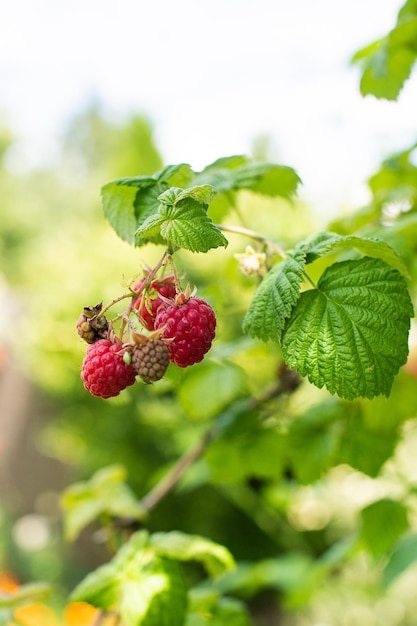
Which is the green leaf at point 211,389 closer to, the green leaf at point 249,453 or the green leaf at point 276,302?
the green leaf at point 249,453

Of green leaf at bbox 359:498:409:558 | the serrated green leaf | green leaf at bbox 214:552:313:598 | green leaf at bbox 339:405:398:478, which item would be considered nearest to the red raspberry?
the serrated green leaf

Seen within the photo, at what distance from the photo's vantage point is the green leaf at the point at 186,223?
40cm

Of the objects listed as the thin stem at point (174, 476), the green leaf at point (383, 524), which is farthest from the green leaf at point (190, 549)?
the green leaf at point (383, 524)

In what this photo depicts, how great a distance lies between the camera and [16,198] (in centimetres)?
550

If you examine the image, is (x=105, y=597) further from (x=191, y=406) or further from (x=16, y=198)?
(x=16, y=198)

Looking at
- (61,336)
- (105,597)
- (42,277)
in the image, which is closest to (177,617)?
(105,597)

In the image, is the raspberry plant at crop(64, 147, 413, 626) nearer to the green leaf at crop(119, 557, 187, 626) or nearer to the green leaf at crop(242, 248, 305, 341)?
the green leaf at crop(242, 248, 305, 341)

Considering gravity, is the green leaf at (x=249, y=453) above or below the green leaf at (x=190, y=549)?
above

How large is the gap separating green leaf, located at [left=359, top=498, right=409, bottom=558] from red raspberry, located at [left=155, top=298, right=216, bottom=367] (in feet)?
1.67

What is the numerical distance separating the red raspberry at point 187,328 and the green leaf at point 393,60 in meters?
0.34

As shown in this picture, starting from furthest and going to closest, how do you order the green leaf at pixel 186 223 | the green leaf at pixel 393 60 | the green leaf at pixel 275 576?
the green leaf at pixel 275 576
the green leaf at pixel 393 60
the green leaf at pixel 186 223

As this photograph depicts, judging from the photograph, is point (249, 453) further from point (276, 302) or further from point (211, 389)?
point (276, 302)

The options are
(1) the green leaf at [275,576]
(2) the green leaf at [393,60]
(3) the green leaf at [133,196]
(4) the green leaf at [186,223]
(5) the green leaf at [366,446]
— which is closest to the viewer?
(4) the green leaf at [186,223]

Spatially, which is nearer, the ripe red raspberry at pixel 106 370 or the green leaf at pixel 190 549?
the ripe red raspberry at pixel 106 370
